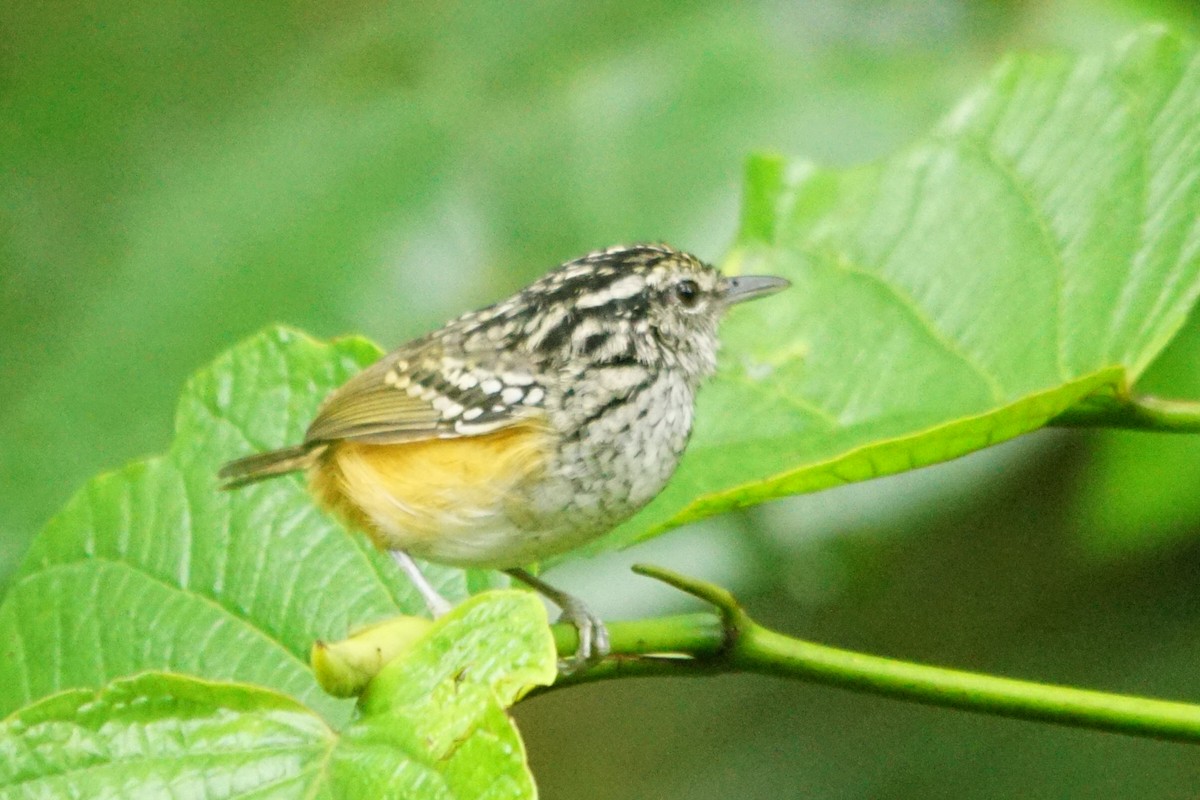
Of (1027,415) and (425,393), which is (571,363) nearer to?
(425,393)

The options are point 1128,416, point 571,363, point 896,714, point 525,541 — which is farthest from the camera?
point 896,714

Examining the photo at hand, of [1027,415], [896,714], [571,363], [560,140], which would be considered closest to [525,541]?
[571,363]

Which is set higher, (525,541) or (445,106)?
(445,106)

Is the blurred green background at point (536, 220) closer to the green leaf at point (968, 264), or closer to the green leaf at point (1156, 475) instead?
the green leaf at point (1156, 475)

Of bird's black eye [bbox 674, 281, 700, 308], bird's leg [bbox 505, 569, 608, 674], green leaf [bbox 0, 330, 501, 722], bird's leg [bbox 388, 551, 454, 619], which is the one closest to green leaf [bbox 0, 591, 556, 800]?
bird's leg [bbox 505, 569, 608, 674]

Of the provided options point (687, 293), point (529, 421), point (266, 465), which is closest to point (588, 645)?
point (529, 421)

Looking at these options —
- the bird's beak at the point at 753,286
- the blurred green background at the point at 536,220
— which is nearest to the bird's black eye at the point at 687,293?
the bird's beak at the point at 753,286
